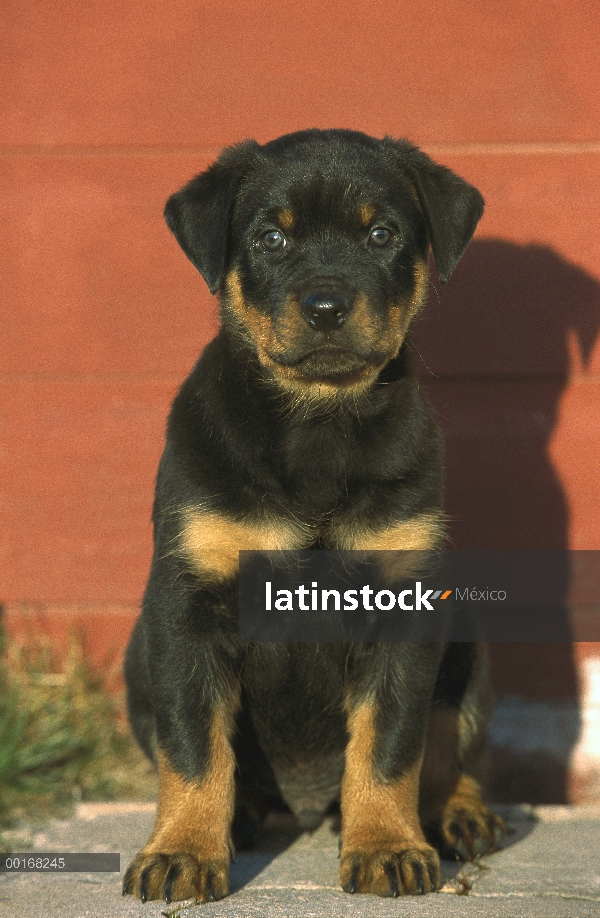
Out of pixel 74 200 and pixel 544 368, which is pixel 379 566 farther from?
pixel 74 200

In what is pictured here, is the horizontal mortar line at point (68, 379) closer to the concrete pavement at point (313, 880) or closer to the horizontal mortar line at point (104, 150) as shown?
the horizontal mortar line at point (104, 150)

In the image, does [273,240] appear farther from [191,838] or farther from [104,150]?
[191,838]

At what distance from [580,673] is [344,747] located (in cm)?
141

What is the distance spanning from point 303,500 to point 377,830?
2.77ft

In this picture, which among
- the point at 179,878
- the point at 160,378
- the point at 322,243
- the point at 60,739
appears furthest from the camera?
the point at 160,378

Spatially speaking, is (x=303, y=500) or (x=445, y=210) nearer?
(x=303, y=500)

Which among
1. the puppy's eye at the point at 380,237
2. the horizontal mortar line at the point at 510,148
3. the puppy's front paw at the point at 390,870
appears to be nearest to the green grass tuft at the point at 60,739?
the puppy's front paw at the point at 390,870

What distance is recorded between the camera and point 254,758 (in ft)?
9.91

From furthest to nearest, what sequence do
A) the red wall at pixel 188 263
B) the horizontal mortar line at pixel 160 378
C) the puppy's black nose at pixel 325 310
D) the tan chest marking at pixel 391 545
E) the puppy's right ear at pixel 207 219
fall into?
the horizontal mortar line at pixel 160 378 < the red wall at pixel 188 263 < the puppy's right ear at pixel 207 219 < the tan chest marking at pixel 391 545 < the puppy's black nose at pixel 325 310

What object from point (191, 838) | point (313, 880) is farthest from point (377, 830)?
point (191, 838)

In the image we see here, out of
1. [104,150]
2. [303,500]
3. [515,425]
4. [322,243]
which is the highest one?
[104,150]

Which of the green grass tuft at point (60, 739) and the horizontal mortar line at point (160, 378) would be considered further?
the horizontal mortar line at point (160, 378)

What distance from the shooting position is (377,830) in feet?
8.61

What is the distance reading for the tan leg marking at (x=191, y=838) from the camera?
2496 millimetres
